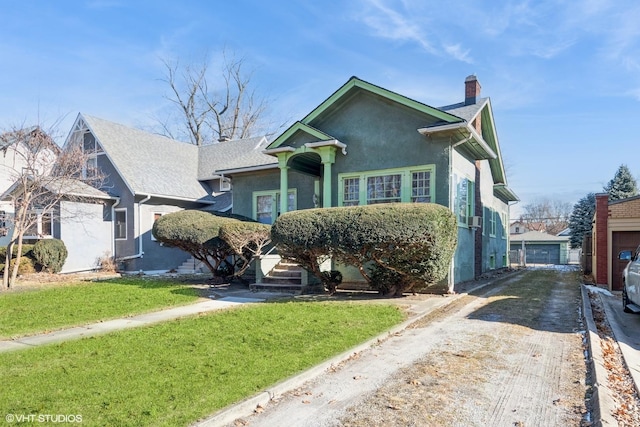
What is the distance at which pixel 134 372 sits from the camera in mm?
4816

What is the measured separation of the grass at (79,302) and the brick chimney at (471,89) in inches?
476

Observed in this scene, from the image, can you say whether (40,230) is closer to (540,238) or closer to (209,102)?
(209,102)

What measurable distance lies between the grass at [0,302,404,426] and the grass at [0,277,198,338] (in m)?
1.93

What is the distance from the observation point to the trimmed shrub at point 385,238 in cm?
945

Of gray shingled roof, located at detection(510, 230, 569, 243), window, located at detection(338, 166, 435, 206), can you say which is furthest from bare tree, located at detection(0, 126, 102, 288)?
gray shingled roof, located at detection(510, 230, 569, 243)

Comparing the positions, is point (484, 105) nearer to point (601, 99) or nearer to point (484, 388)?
point (601, 99)

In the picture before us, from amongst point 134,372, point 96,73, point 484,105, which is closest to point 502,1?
point 484,105

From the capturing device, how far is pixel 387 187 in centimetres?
1291

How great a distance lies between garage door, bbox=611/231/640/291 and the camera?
13.3m

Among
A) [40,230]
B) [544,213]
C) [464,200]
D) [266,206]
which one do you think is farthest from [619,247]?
[544,213]

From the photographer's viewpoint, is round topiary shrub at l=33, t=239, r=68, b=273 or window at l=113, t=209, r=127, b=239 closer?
round topiary shrub at l=33, t=239, r=68, b=273

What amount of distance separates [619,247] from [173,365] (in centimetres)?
1438

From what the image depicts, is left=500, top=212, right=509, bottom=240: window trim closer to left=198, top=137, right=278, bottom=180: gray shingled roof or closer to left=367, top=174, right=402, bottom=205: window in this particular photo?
left=367, top=174, right=402, bottom=205: window

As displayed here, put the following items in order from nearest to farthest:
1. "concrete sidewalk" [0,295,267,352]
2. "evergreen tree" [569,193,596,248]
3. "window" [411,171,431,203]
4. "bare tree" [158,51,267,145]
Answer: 1. "concrete sidewalk" [0,295,267,352]
2. "window" [411,171,431,203]
3. "evergreen tree" [569,193,596,248]
4. "bare tree" [158,51,267,145]
